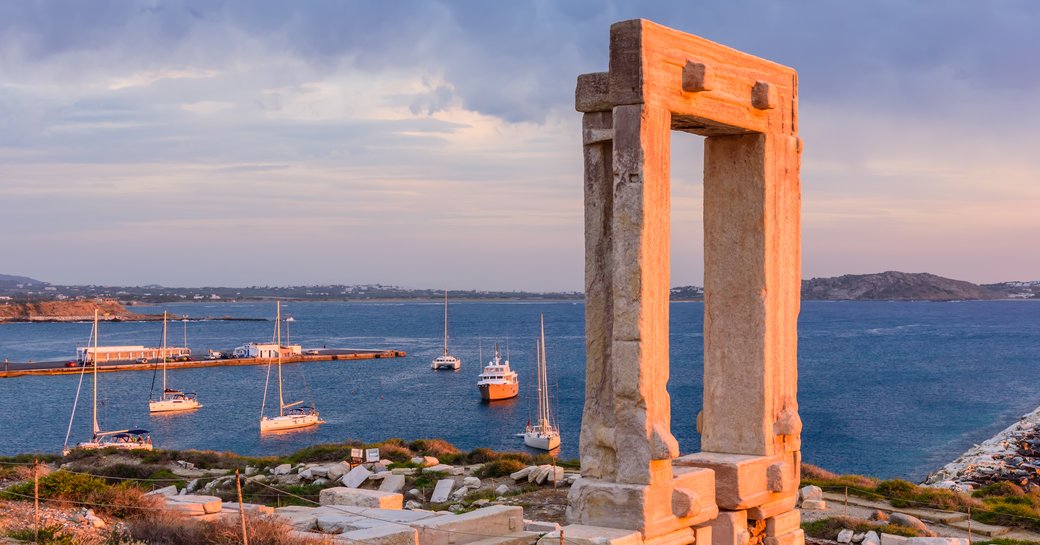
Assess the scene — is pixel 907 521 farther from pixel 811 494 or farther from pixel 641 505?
pixel 641 505

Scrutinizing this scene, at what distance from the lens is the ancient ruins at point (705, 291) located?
343 inches

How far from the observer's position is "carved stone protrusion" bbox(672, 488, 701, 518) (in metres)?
8.95

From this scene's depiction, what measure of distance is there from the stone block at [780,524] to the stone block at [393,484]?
10.1 metres

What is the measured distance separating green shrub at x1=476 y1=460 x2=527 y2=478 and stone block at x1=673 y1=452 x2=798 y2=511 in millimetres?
10895

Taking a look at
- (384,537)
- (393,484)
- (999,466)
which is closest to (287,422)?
(999,466)

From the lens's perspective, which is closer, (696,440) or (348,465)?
(348,465)

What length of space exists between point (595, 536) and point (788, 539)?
3192 millimetres

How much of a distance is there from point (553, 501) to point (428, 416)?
47072 millimetres

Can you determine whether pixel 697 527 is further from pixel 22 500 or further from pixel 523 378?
pixel 523 378

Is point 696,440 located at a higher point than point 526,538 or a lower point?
lower

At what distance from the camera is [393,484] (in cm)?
1938

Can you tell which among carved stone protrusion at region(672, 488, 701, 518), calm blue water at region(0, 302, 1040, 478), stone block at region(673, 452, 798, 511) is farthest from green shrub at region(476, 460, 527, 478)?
calm blue water at region(0, 302, 1040, 478)

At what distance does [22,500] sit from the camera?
14078 mm

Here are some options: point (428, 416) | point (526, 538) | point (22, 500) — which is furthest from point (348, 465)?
point (428, 416)
